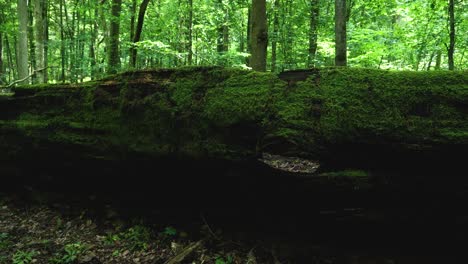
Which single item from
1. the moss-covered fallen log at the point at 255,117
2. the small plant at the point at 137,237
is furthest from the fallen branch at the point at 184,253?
the moss-covered fallen log at the point at 255,117

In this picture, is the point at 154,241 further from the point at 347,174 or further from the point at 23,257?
the point at 347,174

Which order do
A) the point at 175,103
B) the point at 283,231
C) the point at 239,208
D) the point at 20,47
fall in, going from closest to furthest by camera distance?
the point at 283,231, the point at 239,208, the point at 175,103, the point at 20,47

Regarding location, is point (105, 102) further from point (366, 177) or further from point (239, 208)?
point (366, 177)

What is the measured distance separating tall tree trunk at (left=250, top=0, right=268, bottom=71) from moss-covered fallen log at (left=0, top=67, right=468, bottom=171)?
348cm

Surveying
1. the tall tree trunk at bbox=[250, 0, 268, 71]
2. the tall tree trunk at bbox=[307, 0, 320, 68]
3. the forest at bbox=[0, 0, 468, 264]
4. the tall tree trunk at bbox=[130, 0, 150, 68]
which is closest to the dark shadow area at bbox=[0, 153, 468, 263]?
the forest at bbox=[0, 0, 468, 264]

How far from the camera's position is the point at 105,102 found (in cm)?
502

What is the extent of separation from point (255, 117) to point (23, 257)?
3.56 metres

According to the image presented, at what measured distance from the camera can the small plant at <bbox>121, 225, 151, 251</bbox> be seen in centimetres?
420

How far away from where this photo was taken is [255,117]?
3711 mm

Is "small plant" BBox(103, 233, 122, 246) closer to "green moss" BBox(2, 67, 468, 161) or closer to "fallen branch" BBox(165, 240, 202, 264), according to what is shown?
"fallen branch" BBox(165, 240, 202, 264)

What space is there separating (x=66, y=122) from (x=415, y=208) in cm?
531

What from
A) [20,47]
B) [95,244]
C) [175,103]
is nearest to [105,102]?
[175,103]

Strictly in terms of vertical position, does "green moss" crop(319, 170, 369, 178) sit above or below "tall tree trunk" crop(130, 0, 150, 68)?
below

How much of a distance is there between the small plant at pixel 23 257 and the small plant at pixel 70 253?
312 millimetres
